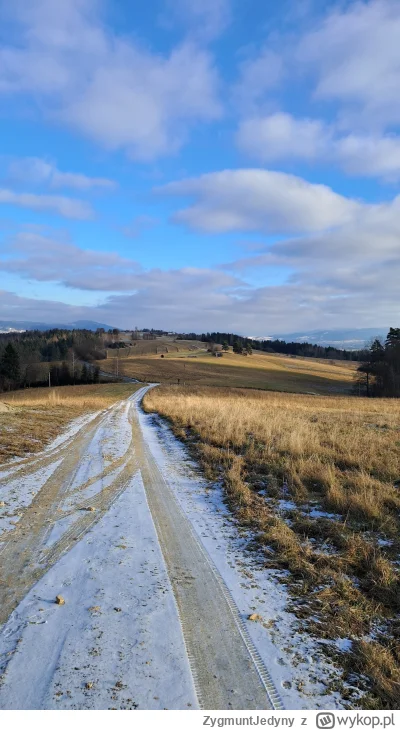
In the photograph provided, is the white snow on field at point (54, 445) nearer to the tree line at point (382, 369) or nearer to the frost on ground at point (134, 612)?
the frost on ground at point (134, 612)

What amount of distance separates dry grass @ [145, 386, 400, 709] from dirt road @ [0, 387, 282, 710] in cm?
98

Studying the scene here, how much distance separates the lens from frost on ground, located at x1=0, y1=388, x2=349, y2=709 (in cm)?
310

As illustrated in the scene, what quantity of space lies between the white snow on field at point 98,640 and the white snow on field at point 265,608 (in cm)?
81

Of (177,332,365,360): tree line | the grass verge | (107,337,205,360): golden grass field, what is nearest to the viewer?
the grass verge

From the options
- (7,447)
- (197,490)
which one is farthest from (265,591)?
(7,447)

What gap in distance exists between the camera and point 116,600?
14.1 ft

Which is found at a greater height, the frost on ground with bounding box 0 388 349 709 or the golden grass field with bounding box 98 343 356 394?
the frost on ground with bounding box 0 388 349 709

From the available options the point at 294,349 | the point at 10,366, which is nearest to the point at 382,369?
the point at 10,366

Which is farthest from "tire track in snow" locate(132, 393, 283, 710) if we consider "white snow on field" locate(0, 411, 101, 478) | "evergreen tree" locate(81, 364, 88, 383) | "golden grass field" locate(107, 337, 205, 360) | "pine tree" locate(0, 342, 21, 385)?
"golden grass field" locate(107, 337, 205, 360)

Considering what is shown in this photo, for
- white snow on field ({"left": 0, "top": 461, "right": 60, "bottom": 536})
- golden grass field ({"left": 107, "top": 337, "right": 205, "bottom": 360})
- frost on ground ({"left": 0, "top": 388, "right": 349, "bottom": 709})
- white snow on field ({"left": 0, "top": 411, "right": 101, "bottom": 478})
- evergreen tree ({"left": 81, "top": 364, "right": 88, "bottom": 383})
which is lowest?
evergreen tree ({"left": 81, "top": 364, "right": 88, "bottom": 383})

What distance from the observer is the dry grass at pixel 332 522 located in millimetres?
3871

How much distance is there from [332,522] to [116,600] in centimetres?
389

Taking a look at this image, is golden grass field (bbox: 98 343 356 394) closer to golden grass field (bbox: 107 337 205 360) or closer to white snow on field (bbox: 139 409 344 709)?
golden grass field (bbox: 107 337 205 360)

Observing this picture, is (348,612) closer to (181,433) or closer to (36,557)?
(36,557)
